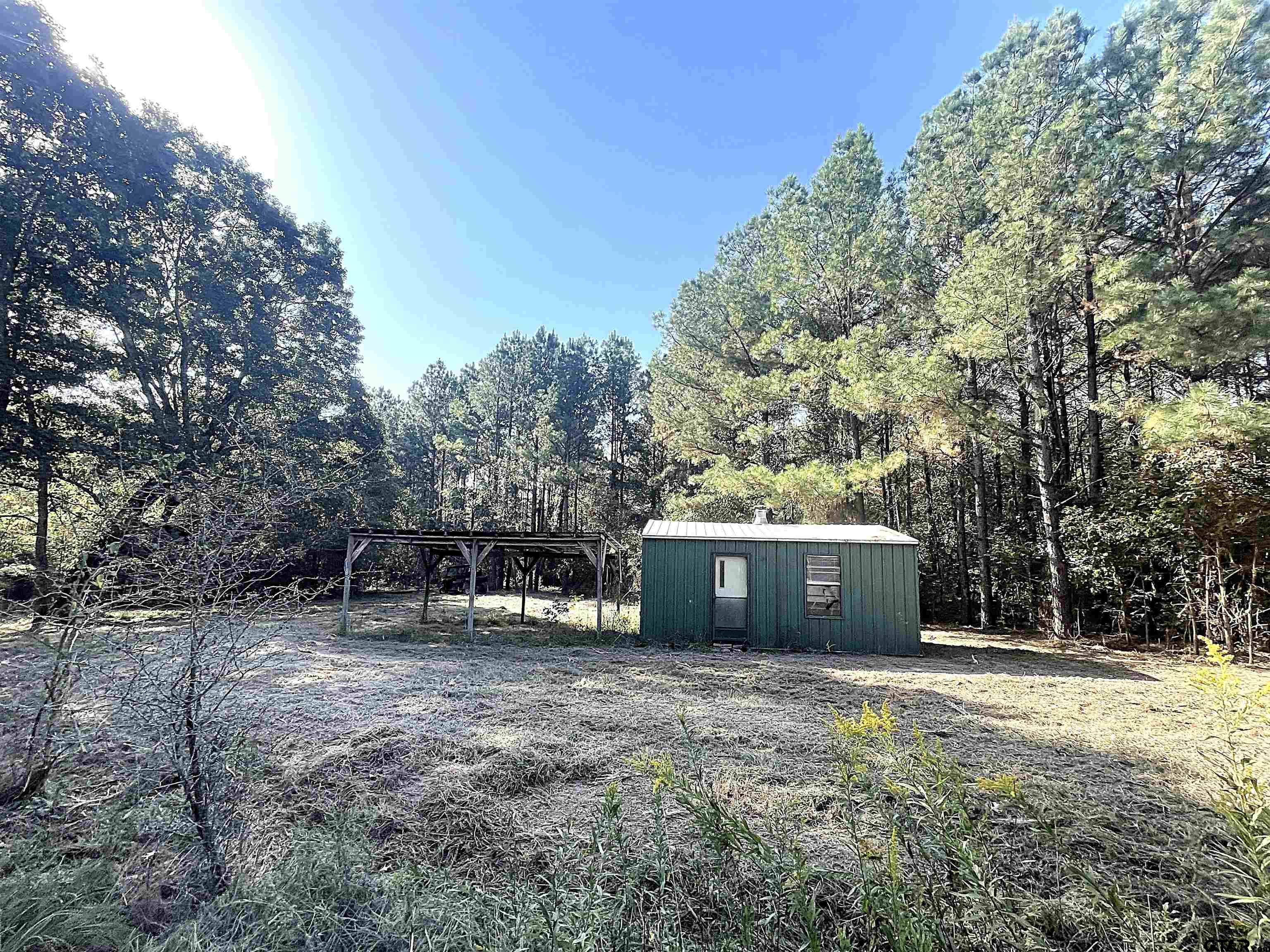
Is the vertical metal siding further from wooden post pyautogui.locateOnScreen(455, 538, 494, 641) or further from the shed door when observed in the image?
wooden post pyautogui.locateOnScreen(455, 538, 494, 641)

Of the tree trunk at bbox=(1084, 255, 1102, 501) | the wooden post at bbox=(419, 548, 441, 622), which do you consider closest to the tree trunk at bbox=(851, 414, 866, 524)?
the tree trunk at bbox=(1084, 255, 1102, 501)

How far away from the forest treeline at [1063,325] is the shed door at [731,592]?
13.0 feet

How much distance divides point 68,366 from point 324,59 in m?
8.68

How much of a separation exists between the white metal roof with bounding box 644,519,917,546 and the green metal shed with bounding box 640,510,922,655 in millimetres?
27

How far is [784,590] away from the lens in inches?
359

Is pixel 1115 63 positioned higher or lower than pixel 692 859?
higher

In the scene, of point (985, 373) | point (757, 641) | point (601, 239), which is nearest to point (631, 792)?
point (757, 641)

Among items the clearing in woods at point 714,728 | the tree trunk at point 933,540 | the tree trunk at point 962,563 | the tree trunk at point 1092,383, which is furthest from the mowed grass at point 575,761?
the tree trunk at point 933,540

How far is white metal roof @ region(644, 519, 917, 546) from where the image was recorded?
9.06 m

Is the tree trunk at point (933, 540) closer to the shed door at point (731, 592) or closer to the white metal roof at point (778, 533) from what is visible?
the white metal roof at point (778, 533)

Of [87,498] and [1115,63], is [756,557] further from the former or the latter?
[1115,63]

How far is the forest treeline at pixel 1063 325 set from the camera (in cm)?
810

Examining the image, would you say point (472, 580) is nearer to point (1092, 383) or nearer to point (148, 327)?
point (148, 327)

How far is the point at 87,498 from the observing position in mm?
3889
